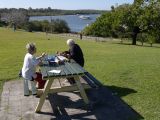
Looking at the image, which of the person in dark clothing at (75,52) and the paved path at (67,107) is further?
the person in dark clothing at (75,52)

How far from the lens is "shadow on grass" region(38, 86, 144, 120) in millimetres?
8193

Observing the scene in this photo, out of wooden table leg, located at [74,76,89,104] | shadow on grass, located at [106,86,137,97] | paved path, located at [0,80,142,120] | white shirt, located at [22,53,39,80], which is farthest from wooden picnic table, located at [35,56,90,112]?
shadow on grass, located at [106,86,137,97]

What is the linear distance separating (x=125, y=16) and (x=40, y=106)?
183ft

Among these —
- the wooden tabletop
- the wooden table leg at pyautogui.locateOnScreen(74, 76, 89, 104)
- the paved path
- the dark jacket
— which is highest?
the dark jacket

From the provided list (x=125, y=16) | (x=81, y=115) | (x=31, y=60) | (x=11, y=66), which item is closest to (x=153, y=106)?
(x=81, y=115)

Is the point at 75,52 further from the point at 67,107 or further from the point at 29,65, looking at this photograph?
the point at 67,107

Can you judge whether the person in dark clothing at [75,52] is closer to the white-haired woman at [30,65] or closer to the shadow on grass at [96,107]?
the shadow on grass at [96,107]

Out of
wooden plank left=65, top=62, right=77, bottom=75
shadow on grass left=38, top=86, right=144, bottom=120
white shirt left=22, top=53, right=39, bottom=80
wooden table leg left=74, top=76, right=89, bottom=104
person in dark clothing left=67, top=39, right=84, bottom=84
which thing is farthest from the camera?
person in dark clothing left=67, top=39, right=84, bottom=84

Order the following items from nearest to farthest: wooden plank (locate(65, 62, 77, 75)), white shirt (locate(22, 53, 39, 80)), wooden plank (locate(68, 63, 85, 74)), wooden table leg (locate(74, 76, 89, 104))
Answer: wooden plank (locate(65, 62, 77, 75)) < wooden plank (locate(68, 63, 85, 74)) < wooden table leg (locate(74, 76, 89, 104)) < white shirt (locate(22, 53, 39, 80))

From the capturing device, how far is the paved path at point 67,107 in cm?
823

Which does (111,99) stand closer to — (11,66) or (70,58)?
(70,58)

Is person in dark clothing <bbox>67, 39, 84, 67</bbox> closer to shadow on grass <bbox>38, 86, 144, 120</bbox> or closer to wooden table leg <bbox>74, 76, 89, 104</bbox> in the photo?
shadow on grass <bbox>38, 86, 144, 120</bbox>

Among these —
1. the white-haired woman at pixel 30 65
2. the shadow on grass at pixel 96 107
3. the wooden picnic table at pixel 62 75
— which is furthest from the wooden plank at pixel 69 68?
the shadow on grass at pixel 96 107

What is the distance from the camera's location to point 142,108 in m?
8.66
